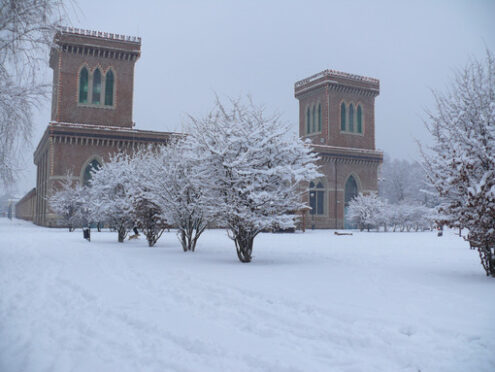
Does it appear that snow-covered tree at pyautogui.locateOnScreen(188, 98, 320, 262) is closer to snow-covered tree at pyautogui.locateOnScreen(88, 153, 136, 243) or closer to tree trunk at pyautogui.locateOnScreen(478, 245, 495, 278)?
tree trunk at pyautogui.locateOnScreen(478, 245, 495, 278)

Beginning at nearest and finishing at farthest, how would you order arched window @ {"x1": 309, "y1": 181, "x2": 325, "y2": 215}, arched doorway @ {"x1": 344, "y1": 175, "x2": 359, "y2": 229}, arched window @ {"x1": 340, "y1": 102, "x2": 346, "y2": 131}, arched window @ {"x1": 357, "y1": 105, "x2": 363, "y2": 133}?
arched window @ {"x1": 309, "y1": 181, "x2": 325, "y2": 215}, arched doorway @ {"x1": 344, "y1": 175, "x2": 359, "y2": 229}, arched window @ {"x1": 340, "y1": 102, "x2": 346, "y2": 131}, arched window @ {"x1": 357, "y1": 105, "x2": 363, "y2": 133}

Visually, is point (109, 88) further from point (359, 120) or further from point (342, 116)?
point (359, 120)

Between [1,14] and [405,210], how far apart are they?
40.9 meters

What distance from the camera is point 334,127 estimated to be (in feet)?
169

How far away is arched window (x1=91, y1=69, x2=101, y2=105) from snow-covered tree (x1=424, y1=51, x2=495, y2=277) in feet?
121

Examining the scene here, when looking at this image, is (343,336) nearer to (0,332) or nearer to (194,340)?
(194,340)

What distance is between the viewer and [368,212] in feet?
144

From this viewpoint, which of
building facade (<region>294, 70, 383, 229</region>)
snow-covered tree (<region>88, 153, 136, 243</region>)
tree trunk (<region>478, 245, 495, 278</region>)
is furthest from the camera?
building facade (<region>294, 70, 383, 229</region>)

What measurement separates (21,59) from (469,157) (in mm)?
9515

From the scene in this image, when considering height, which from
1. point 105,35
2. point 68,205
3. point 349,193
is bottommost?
point 68,205

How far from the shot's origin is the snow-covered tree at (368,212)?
4344cm

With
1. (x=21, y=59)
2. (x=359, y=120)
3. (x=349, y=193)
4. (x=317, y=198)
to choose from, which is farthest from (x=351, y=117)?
(x=21, y=59)

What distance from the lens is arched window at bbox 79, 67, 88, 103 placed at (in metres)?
41.2

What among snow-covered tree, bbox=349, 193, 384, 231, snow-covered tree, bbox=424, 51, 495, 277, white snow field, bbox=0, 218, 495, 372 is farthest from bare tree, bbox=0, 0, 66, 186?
snow-covered tree, bbox=349, 193, 384, 231
